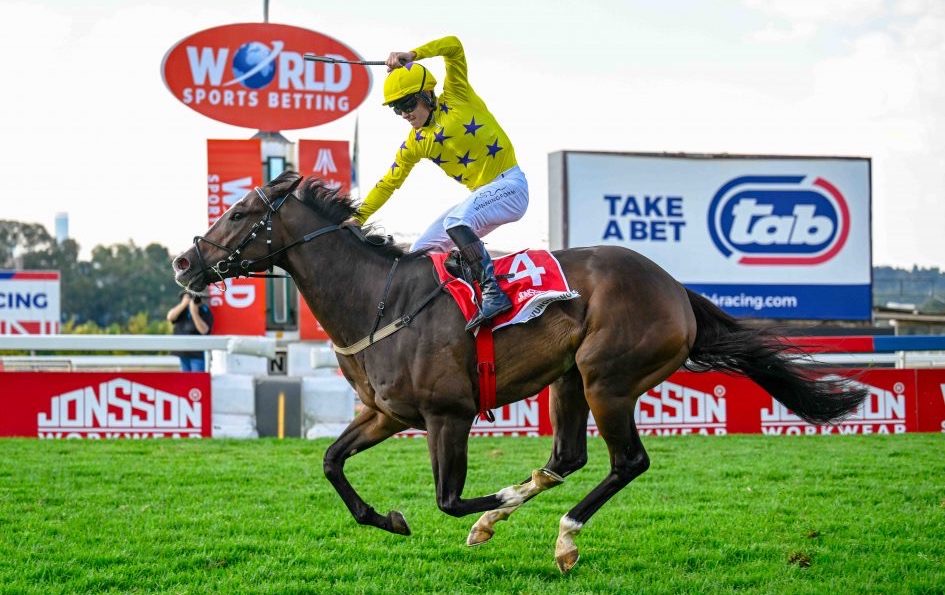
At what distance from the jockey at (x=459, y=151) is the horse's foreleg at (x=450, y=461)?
57 cm

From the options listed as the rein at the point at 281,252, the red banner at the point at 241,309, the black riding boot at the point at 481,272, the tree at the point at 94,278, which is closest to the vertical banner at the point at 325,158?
the red banner at the point at 241,309

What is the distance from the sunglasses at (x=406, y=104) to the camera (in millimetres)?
6180

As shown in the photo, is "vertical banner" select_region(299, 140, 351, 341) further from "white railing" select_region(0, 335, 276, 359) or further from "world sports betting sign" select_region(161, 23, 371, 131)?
"white railing" select_region(0, 335, 276, 359)

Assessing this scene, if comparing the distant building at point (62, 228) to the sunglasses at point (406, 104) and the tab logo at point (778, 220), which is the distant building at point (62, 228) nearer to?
the tab logo at point (778, 220)

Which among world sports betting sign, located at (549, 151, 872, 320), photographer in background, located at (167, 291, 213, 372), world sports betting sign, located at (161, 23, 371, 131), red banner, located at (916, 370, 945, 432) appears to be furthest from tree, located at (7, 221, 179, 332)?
red banner, located at (916, 370, 945, 432)

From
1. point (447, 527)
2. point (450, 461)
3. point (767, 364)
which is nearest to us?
point (450, 461)

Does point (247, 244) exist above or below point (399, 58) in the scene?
below

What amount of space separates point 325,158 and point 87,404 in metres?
6.47

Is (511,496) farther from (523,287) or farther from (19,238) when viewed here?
(19,238)

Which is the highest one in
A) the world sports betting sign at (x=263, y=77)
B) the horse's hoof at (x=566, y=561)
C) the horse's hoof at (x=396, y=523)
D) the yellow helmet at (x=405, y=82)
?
the world sports betting sign at (x=263, y=77)

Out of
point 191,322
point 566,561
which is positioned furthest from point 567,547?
point 191,322

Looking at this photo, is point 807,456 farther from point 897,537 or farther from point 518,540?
point 518,540

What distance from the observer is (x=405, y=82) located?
20.0 ft

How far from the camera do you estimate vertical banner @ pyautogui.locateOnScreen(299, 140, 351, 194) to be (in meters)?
16.9
